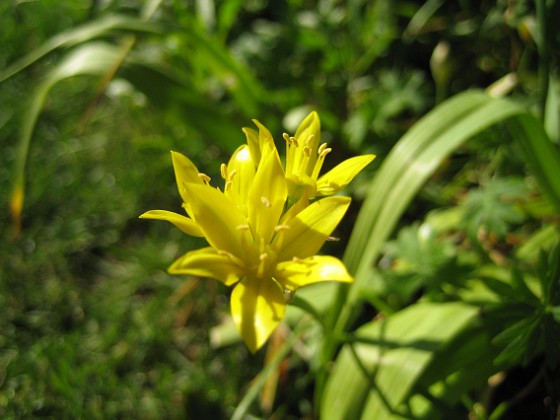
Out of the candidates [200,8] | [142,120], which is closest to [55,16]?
[142,120]

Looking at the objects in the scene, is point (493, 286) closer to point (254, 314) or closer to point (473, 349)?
point (473, 349)

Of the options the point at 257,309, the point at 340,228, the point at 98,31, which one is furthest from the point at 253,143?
the point at 340,228

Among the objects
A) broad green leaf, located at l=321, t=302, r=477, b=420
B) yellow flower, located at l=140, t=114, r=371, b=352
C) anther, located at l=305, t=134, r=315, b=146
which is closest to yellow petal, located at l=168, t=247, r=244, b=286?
yellow flower, located at l=140, t=114, r=371, b=352

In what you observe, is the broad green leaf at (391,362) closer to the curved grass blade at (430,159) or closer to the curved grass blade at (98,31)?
the curved grass blade at (430,159)

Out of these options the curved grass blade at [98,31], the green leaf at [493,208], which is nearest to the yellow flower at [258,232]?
the green leaf at [493,208]

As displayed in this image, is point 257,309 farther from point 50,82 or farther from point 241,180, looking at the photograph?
point 50,82

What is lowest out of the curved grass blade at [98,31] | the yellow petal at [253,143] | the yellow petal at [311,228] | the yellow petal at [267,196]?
the yellow petal at [311,228]
